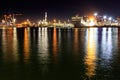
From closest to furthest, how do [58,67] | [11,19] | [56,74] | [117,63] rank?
1. [56,74]
2. [58,67]
3. [117,63]
4. [11,19]

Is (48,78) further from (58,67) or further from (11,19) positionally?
(11,19)

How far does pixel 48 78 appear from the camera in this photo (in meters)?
13.9

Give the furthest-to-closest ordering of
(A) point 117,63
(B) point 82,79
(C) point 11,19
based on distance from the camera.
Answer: (C) point 11,19 → (A) point 117,63 → (B) point 82,79

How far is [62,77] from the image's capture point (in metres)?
14.2

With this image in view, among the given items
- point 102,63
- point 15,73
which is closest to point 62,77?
point 15,73

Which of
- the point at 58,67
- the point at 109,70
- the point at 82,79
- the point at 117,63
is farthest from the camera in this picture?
the point at 117,63

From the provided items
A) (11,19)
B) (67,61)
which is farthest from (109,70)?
(11,19)

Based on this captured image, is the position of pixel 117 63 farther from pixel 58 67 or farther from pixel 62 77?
pixel 62 77

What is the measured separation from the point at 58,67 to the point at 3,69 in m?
3.00

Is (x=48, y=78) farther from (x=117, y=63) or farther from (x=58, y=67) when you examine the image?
(x=117, y=63)

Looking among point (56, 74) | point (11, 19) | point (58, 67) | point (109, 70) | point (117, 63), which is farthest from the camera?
point (11, 19)

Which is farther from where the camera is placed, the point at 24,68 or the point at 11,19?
the point at 11,19

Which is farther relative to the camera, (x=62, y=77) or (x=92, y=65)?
(x=92, y=65)

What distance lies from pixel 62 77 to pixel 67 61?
4.98 metres
